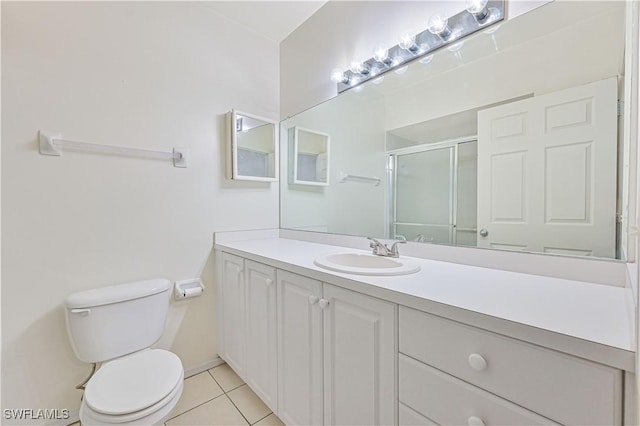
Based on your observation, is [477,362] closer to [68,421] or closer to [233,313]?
[233,313]

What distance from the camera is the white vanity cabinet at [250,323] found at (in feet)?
4.32

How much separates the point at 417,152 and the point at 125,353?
185 cm

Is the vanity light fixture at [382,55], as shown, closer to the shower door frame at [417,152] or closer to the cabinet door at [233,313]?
the shower door frame at [417,152]

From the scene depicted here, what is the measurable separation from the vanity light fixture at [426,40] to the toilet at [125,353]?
1709 mm

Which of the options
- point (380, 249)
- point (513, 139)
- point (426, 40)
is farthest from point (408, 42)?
point (380, 249)

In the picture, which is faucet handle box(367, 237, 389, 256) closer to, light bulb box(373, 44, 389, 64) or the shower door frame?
the shower door frame

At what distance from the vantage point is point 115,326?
51.4 inches

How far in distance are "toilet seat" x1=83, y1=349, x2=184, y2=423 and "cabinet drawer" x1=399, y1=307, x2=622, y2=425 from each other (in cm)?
99

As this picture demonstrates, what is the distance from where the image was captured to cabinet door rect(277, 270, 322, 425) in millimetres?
1072

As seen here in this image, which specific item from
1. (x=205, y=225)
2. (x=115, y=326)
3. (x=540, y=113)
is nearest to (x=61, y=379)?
(x=115, y=326)

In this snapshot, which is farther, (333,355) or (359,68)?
(359,68)

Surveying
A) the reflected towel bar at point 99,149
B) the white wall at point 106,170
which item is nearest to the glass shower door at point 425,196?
the white wall at point 106,170

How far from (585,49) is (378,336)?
123cm

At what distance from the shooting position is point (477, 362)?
2.10 ft
